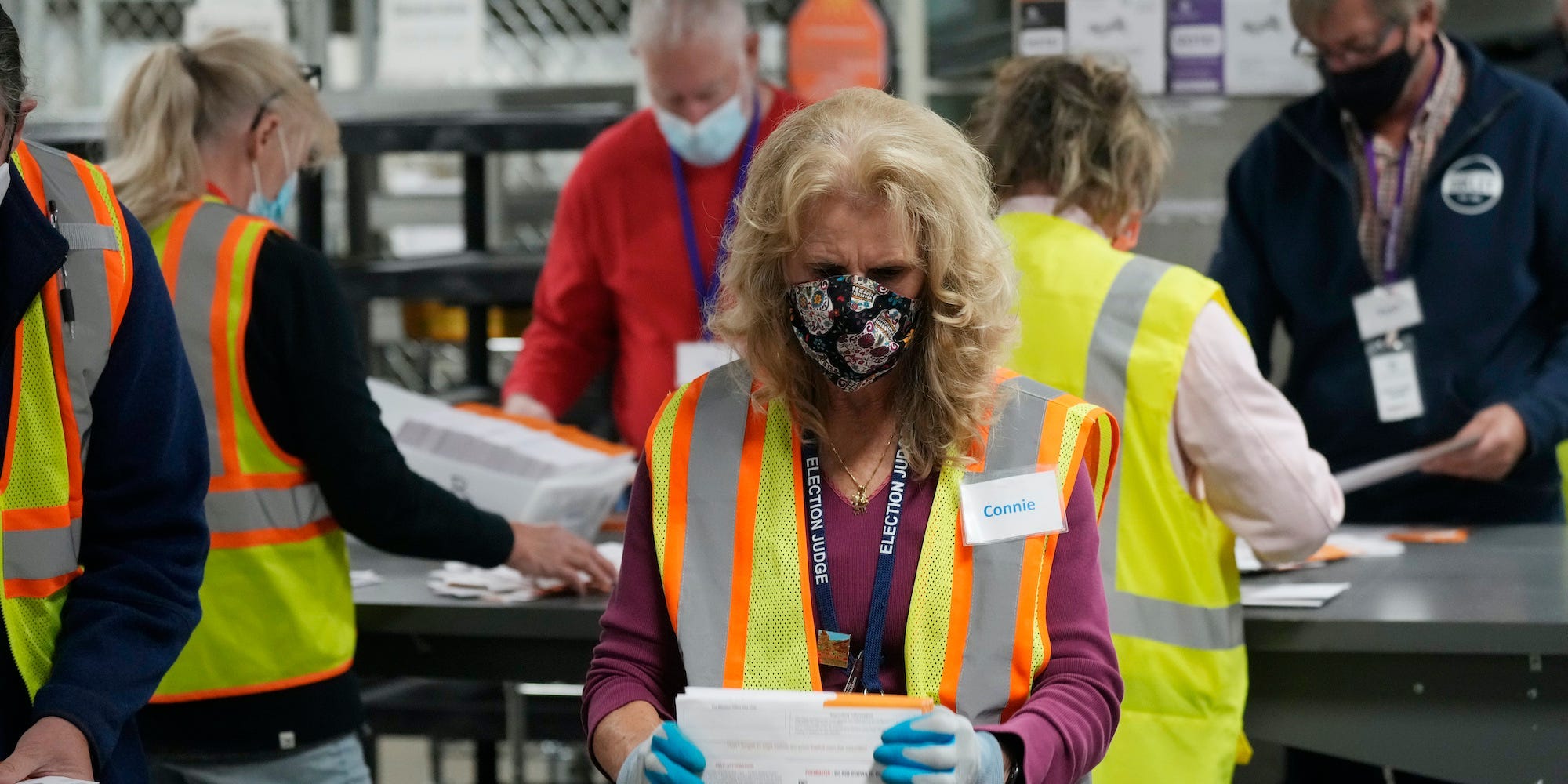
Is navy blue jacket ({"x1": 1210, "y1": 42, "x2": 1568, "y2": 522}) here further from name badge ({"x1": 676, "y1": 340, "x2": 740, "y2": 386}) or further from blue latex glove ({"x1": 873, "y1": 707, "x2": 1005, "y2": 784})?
blue latex glove ({"x1": 873, "y1": 707, "x2": 1005, "y2": 784})

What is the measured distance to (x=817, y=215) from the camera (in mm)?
1725

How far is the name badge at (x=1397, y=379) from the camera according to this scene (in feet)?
11.1

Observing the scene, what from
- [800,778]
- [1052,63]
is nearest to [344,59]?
[1052,63]

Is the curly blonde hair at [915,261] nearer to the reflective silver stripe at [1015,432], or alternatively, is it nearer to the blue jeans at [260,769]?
the reflective silver stripe at [1015,432]

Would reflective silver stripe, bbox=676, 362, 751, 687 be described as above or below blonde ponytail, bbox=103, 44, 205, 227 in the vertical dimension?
below

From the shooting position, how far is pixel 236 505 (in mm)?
2389

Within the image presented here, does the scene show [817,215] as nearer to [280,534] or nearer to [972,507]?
[972,507]

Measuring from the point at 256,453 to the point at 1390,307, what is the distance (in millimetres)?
2307

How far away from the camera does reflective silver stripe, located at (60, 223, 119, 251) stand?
1.72 m

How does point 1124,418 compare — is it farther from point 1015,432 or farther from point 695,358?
point 695,358

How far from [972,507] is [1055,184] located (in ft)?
2.87

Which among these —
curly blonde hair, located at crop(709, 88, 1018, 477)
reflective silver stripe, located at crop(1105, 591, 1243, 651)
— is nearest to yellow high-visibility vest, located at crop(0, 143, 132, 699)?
curly blonde hair, located at crop(709, 88, 1018, 477)

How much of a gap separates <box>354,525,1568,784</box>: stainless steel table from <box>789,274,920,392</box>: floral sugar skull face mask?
1.01 metres

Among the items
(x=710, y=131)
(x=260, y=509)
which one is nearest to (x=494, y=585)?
(x=260, y=509)
